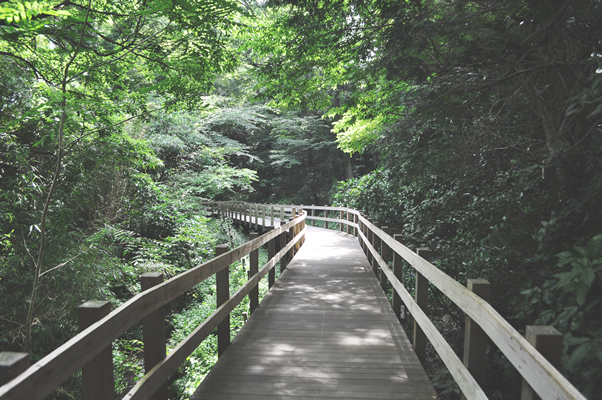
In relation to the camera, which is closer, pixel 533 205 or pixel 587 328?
pixel 587 328

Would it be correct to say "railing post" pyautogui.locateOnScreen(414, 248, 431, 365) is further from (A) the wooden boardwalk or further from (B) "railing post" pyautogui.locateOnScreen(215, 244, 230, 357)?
(B) "railing post" pyautogui.locateOnScreen(215, 244, 230, 357)

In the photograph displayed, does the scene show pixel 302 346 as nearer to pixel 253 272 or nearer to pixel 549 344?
pixel 253 272

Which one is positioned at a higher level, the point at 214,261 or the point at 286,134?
the point at 286,134

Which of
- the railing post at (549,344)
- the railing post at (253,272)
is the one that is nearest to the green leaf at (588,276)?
the railing post at (549,344)

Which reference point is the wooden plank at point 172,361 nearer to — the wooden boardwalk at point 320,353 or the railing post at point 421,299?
the wooden boardwalk at point 320,353

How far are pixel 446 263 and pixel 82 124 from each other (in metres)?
6.54

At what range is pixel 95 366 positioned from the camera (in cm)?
168

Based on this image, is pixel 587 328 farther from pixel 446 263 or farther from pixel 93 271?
pixel 93 271

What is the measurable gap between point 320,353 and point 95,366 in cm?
222

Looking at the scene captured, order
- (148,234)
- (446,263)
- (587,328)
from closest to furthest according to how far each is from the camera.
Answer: (587,328) → (446,263) → (148,234)

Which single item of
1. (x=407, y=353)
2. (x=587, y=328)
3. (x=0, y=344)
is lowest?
(x=0, y=344)

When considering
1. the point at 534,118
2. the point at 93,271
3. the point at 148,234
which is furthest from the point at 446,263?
the point at 148,234

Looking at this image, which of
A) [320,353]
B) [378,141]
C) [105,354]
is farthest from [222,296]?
[378,141]

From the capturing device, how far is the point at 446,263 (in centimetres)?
596
